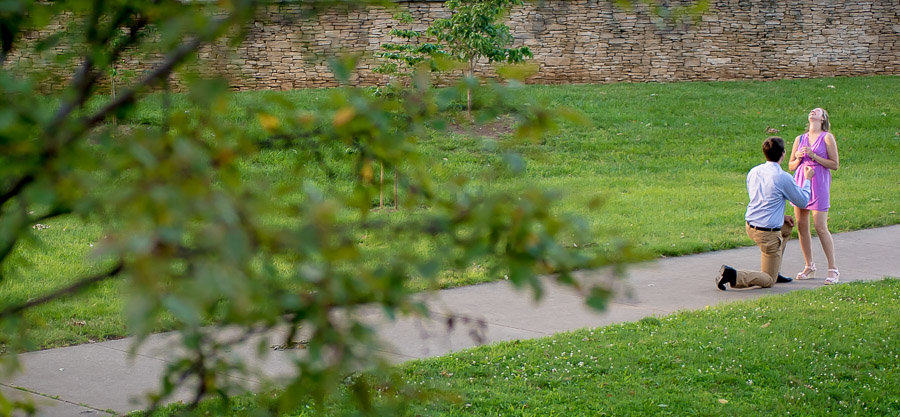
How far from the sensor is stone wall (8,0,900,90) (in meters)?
24.9

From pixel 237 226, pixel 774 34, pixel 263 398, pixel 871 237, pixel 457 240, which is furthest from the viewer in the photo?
pixel 774 34

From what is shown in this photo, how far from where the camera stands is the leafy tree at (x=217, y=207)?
1.13m

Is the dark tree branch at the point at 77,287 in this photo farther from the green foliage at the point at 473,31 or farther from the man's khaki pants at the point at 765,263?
the green foliage at the point at 473,31

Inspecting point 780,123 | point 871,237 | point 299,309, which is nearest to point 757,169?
point 871,237

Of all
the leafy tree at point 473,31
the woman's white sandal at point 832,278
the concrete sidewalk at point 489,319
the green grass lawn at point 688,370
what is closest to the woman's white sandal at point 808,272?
the concrete sidewalk at point 489,319

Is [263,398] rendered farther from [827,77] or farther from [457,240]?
[827,77]

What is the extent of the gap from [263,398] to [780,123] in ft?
65.4

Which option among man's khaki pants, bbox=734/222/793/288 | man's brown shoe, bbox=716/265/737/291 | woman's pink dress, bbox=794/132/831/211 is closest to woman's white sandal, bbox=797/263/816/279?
man's khaki pants, bbox=734/222/793/288

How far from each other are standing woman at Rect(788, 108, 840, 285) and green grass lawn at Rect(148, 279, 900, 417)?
1673 millimetres

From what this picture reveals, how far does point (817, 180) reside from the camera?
362 inches

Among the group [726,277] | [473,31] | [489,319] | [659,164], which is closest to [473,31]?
[473,31]

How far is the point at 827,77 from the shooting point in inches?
1070

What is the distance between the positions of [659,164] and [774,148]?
27.5 ft

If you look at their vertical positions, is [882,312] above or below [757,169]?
below
